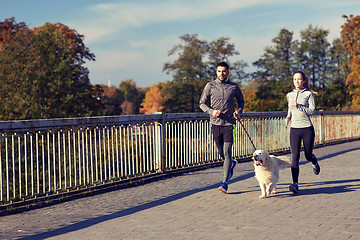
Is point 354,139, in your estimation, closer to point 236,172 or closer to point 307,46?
point 236,172

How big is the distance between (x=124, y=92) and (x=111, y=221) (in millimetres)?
158050

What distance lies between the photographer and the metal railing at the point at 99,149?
750 cm

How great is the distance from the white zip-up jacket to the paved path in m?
1.07

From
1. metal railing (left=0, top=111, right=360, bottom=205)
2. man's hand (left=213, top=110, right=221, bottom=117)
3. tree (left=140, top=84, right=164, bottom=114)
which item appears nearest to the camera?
metal railing (left=0, top=111, right=360, bottom=205)

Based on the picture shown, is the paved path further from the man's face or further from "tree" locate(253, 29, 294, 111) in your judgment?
"tree" locate(253, 29, 294, 111)

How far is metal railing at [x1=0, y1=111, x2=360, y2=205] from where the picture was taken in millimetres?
7496

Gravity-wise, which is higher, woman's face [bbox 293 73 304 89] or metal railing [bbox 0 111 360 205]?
woman's face [bbox 293 73 304 89]

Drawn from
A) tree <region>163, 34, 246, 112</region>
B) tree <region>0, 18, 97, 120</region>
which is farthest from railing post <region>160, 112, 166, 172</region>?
tree <region>163, 34, 246, 112</region>

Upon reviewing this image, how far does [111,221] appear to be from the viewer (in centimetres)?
621

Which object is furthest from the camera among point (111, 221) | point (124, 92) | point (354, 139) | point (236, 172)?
point (124, 92)

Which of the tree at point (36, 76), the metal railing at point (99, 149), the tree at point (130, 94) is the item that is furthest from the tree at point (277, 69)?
the tree at point (130, 94)

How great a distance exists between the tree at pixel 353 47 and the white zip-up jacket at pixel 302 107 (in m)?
41.2

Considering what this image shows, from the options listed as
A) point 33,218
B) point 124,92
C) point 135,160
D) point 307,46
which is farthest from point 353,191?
point 124,92

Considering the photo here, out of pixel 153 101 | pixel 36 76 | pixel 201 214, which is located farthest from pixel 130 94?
pixel 201 214
